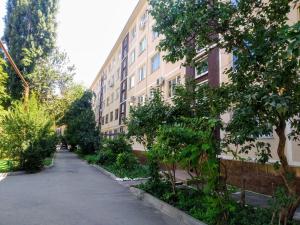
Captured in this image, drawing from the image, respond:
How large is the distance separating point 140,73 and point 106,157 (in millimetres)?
10689

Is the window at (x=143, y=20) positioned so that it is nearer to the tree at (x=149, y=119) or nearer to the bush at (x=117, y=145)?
the bush at (x=117, y=145)

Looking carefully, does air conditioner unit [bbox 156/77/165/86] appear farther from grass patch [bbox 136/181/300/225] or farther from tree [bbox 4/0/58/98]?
grass patch [bbox 136/181/300/225]

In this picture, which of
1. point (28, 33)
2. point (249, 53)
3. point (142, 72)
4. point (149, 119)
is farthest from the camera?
point (28, 33)

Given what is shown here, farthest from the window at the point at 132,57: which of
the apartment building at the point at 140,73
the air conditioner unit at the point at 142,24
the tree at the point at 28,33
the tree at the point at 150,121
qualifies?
the tree at the point at 150,121

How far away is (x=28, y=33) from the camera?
29.2m

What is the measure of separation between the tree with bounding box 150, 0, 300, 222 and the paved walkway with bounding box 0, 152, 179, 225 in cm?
282

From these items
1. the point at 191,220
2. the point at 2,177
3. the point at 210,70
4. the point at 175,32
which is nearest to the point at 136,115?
the point at 175,32

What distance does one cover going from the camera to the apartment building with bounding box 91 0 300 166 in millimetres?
14172

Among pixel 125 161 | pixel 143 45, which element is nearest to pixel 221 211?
pixel 125 161

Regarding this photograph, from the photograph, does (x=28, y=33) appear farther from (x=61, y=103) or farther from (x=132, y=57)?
(x=132, y=57)

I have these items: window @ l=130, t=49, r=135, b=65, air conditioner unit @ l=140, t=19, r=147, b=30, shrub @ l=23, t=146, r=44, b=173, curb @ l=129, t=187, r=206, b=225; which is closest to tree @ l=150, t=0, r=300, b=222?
curb @ l=129, t=187, r=206, b=225

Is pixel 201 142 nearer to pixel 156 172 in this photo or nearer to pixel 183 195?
pixel 183 195

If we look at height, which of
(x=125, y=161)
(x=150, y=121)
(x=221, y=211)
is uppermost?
(x=150, y=121)

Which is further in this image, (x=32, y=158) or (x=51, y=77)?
(x=51, y=77)
